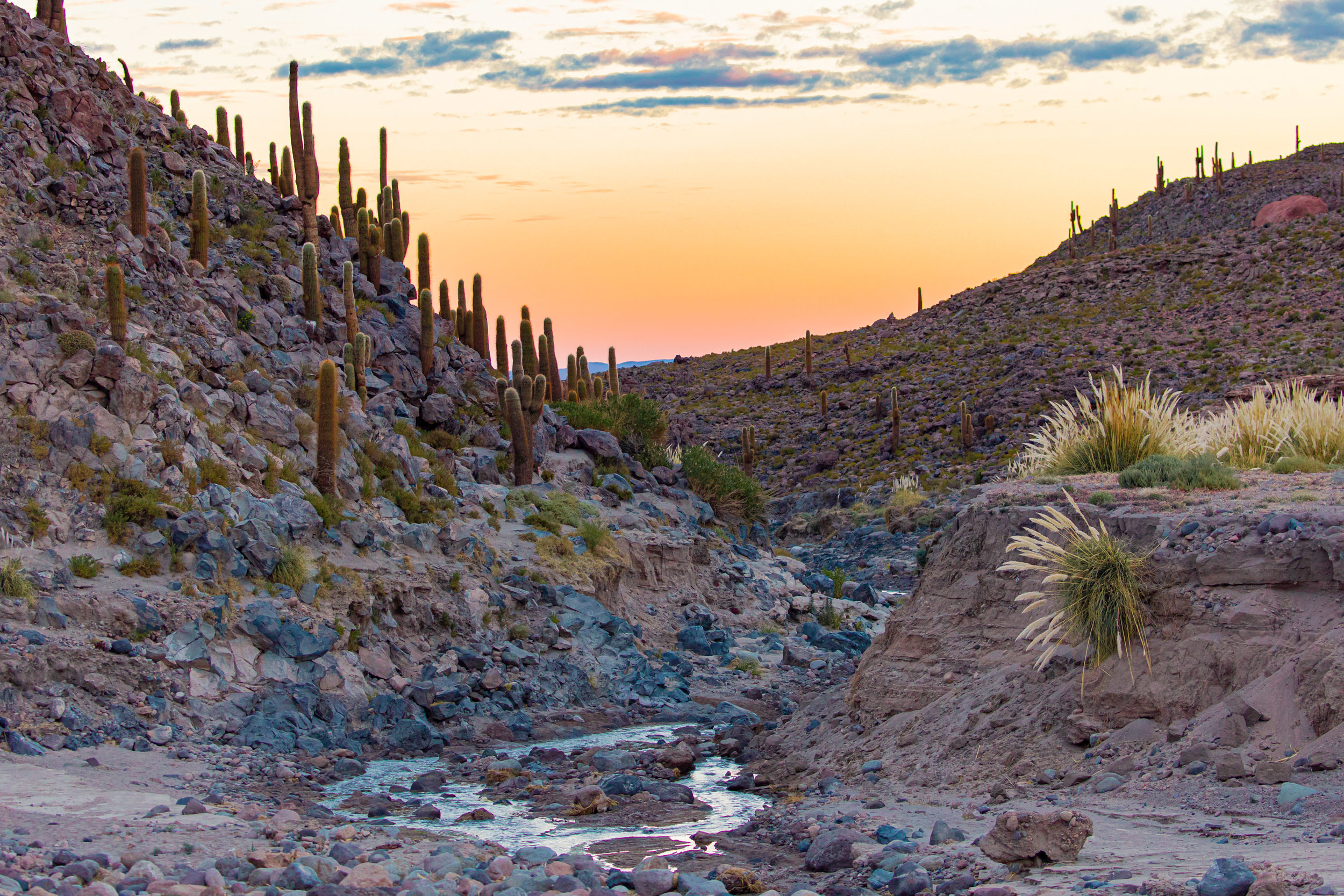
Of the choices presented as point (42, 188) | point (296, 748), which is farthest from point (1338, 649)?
point (42, 188)

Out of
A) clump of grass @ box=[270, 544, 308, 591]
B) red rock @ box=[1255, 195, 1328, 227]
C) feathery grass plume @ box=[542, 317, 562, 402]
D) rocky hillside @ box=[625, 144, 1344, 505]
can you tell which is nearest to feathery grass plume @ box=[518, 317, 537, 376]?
feathery grass plume @ box=[542, 317, 562, 402]

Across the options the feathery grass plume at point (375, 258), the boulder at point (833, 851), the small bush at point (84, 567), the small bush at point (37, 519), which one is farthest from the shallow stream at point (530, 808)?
the feathery grass plume at point (375, 258)

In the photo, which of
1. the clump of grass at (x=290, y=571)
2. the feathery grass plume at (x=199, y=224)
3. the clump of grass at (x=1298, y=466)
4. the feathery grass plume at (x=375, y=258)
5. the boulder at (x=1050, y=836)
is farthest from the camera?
the feathery grass plume at (x=375, y=258)

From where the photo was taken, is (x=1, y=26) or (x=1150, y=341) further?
(x=1150, y=341)

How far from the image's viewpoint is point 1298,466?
37.2 ft

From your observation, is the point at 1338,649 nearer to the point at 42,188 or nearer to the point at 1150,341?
the point at 42,188

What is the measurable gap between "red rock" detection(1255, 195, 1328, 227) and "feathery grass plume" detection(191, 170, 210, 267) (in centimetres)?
5358

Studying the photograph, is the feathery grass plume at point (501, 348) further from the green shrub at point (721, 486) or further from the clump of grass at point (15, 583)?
the clump of grass at point (15, 583)

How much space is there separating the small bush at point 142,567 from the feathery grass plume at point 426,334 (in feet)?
30.7

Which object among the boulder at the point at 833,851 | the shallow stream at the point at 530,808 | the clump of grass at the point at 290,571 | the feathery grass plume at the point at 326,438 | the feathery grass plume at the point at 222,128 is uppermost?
the feathery grass plume at the point at 222,128

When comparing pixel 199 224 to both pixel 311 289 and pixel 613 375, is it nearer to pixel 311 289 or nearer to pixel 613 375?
pixel 311 289

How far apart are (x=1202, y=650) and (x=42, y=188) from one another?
1699 cm

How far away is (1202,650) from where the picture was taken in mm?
8430

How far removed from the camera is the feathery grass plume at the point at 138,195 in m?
17.3
